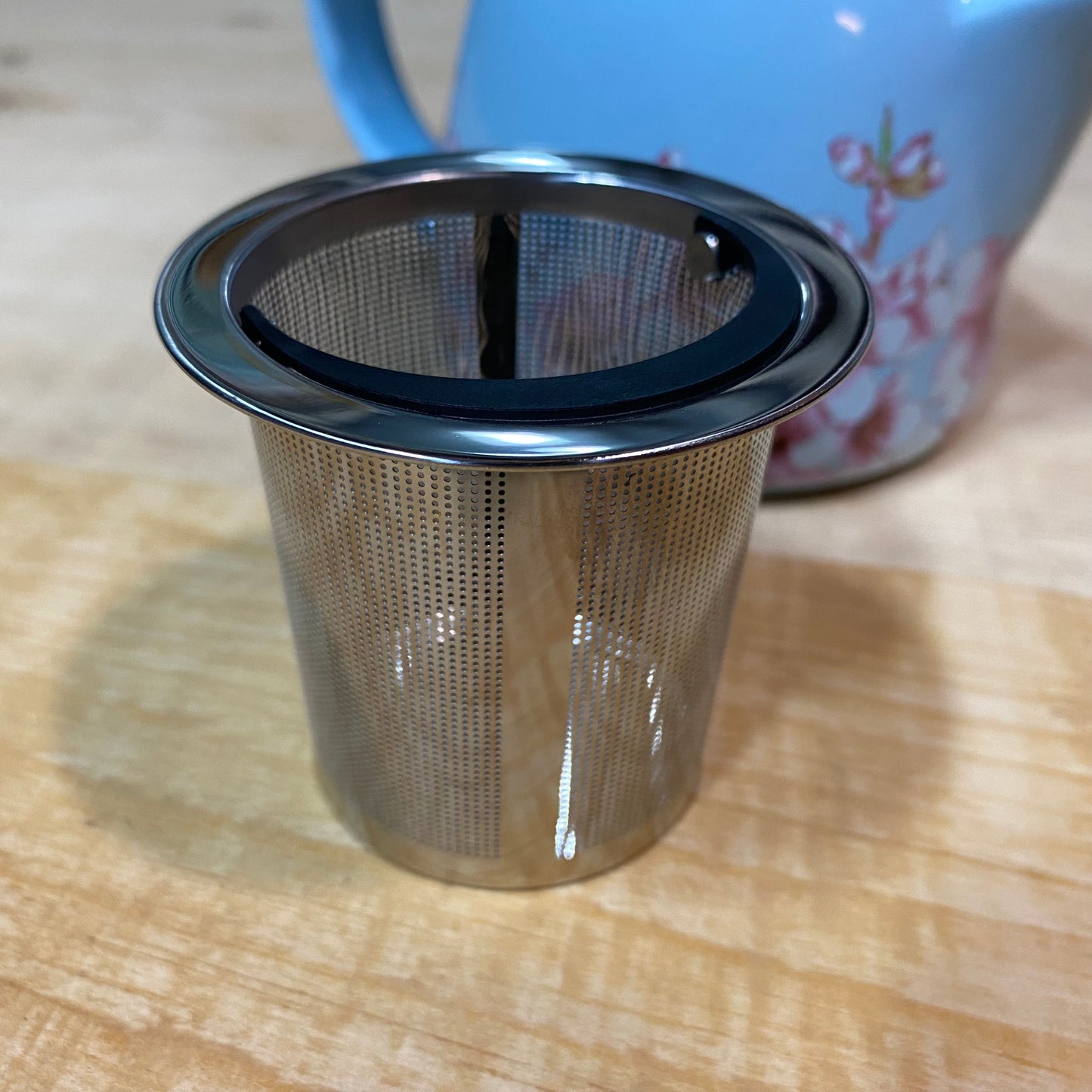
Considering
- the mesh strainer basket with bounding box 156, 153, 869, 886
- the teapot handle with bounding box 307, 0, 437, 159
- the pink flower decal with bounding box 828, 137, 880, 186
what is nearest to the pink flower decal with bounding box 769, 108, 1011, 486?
the pink flower decal with bounding box 828, 137, 880, 186

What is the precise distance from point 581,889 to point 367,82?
383 mm

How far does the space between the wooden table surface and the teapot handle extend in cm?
16

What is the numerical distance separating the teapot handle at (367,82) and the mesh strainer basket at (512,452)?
165 millimetres

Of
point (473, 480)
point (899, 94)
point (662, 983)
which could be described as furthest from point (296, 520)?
point (899, 94)

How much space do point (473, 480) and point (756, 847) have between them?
18 cm

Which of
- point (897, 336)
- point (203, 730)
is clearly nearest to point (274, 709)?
point (203, 730)

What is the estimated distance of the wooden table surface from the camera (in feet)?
1.04

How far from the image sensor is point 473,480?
271 mm

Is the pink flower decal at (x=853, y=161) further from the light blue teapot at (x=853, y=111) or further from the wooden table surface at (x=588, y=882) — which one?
the wooden table surface at (x=588, y=882)

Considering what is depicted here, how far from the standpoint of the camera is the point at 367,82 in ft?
1.78

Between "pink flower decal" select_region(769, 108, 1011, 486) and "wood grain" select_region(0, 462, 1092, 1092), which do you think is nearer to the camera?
"wood grain" select_region(0, 462, 1092, 1092)

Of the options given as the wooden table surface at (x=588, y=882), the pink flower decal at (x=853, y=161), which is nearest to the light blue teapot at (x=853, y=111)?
the pink flower decal at (x=853, y=161)

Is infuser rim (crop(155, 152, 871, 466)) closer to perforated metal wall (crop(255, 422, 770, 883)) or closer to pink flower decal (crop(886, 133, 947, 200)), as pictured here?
perforated metal wall (crop(255, 422, 770, 883))

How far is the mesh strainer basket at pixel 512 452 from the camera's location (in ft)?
0.87
